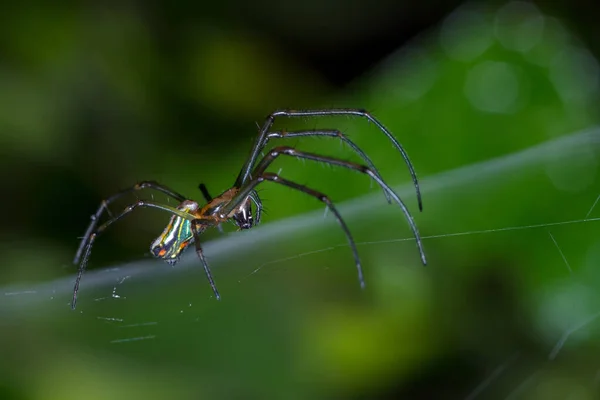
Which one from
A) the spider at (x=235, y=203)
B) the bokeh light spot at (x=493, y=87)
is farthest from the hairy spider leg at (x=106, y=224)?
the bokeh light spot at (x=493, y=87)

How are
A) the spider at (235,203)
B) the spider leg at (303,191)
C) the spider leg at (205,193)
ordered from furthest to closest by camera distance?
the spider leg at (205,193) < the spider at (235,203) < the spider leg at (303,191)

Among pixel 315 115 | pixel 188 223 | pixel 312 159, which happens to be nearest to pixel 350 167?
pixel 312 159

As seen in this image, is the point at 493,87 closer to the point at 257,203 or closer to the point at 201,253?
the point at 257,203

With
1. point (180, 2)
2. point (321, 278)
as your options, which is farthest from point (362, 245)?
point (180, 2)

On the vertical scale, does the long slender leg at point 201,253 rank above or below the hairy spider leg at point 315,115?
below

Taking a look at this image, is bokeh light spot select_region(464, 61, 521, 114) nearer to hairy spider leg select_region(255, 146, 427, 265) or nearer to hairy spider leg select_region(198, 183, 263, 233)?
hairy spider leg select_region(255, 146, 427, 265)

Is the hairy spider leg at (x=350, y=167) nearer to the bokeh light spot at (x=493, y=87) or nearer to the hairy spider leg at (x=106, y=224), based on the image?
the hairy spider leg at (x=106, y=224)

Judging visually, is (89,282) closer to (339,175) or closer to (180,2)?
(339,175)
